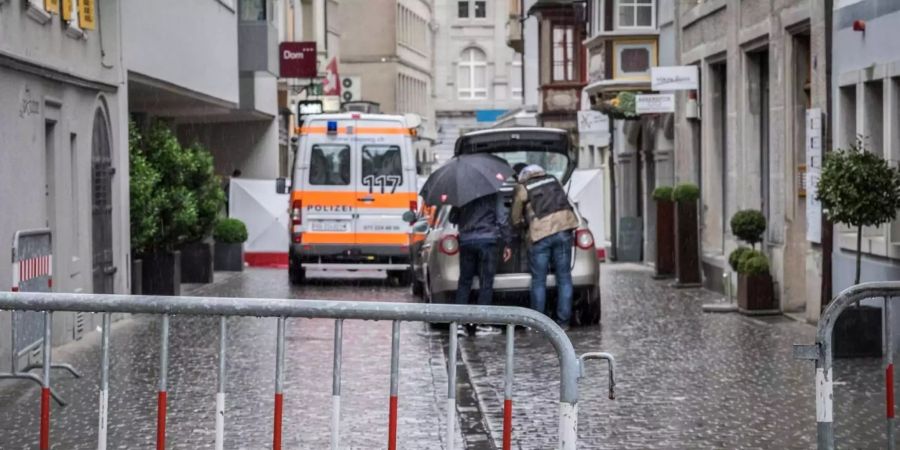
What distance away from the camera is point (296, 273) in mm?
28078

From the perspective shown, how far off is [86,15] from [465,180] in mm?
4325

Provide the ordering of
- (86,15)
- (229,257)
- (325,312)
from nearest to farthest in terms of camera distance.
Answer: (325,312) < (86,15) < (229,257)

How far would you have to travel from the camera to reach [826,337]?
7555mm

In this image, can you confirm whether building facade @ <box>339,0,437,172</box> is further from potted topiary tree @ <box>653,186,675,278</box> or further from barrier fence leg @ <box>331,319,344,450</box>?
barrier fence leg @ <box>331,319,344,450</box>

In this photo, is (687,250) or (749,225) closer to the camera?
(749,225)

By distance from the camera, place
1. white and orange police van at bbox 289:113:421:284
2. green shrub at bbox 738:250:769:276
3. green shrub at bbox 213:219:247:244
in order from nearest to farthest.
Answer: green shrub at bbox 738:250:769:276 → white and orange police van at bbox 289:113:421:284 → green shrub at bbox 213:219:247:244

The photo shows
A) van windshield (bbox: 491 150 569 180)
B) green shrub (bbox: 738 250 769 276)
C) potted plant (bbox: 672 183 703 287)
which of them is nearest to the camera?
green shrub (bbox: 738 250 769 276)

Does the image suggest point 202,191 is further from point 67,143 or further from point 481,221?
point 481,221

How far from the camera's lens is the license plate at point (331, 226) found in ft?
91.4

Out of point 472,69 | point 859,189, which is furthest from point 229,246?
point 472,69

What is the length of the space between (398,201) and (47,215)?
11.3 m

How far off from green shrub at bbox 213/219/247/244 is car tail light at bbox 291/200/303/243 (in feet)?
14.1

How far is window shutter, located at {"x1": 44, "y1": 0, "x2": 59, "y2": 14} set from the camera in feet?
54.5

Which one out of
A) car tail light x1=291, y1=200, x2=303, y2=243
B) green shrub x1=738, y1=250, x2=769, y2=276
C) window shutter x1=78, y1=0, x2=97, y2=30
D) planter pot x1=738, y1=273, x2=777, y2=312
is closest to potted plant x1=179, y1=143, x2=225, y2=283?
car tail light x1=291, y1=200, x2=303, y2=243
